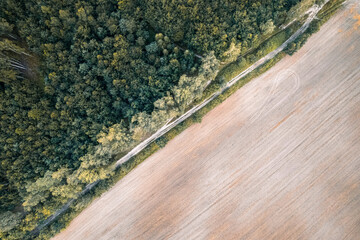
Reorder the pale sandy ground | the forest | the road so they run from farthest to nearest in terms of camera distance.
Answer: the pale sandy ground → the road → the forest

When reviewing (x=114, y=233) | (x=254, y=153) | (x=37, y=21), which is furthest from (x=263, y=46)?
(x=114, y=233)

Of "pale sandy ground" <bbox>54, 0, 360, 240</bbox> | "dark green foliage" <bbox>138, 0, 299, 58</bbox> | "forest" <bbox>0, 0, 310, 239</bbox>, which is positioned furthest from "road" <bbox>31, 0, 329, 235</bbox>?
"dark green foliage" <bbox>138, 0, 299, 58</bbox>

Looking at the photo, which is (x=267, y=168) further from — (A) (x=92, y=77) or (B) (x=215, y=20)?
(A) (x=92, y=77)

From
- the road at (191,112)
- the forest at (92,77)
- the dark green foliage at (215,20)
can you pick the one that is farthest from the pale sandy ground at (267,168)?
the dark green foliage at (215,20)

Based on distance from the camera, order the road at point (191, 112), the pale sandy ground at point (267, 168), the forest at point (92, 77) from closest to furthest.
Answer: the forest at point (92, 77) < the road at point (191, 112) < the pale sandy ground at point (267, 168)

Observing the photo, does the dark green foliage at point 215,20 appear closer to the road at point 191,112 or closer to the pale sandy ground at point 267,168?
the road at point 191,112

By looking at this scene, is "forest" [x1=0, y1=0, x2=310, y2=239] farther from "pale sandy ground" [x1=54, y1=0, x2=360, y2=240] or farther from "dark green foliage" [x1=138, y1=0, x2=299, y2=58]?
"pale sandy ground" [x1=54, y1=0, x2=360, y2=240]

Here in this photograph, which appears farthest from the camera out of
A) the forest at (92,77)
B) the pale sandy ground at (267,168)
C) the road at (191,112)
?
the pale sandy ground at (267,168)
